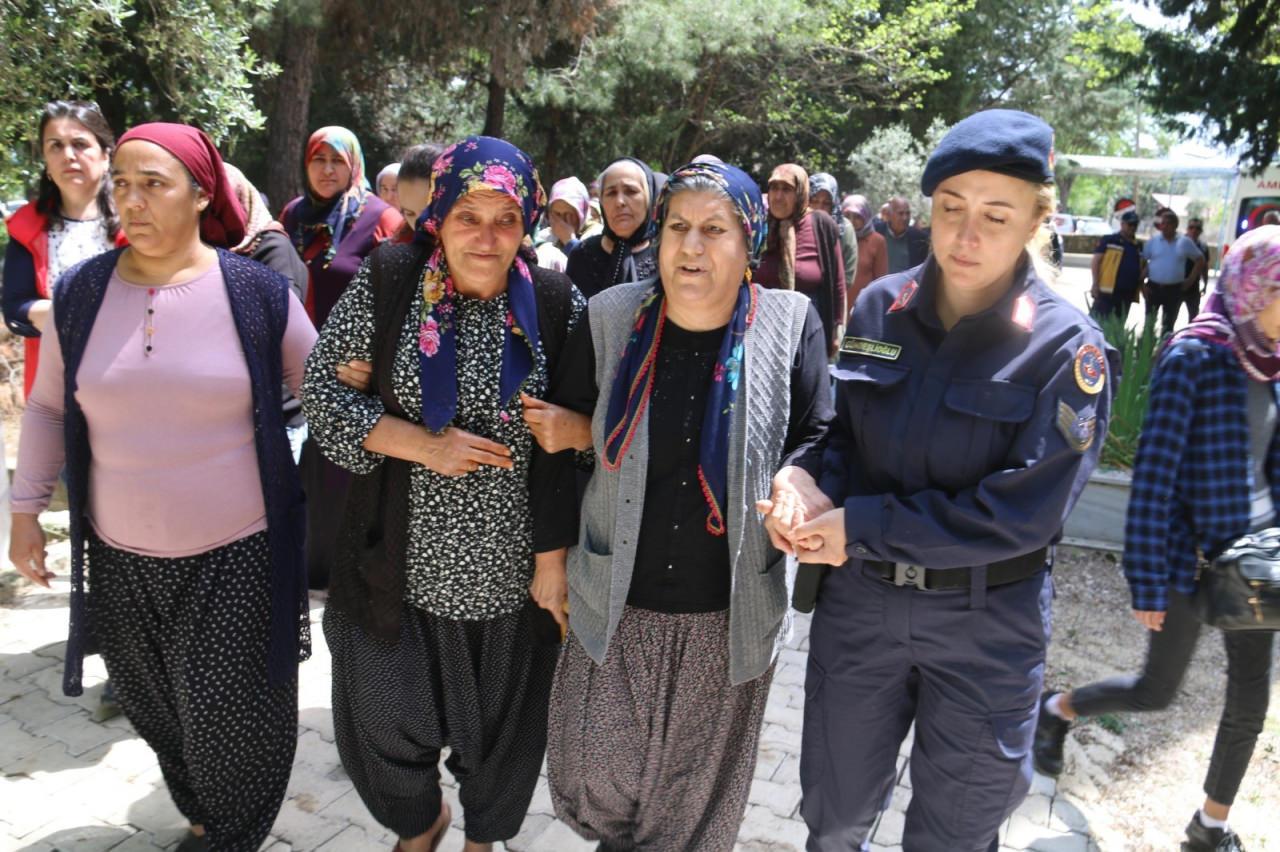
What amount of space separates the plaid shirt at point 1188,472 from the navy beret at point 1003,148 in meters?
1.05

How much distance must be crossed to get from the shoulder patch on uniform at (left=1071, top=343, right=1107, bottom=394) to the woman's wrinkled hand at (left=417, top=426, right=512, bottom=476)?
1306 millimetres

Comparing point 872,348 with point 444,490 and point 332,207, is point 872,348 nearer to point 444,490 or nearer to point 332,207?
point 444,490

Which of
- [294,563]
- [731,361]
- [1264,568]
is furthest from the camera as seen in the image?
[294,563]

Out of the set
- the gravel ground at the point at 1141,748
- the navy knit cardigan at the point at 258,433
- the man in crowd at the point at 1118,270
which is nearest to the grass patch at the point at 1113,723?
the gravel ground at the point at 1141,748

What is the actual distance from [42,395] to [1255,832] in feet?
13.3

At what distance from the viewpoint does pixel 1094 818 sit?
10.5ft

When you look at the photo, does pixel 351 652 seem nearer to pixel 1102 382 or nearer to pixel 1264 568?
pixel 1102 382

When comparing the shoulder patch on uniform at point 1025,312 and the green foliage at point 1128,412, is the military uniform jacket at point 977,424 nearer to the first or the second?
the shoulder patch on uniform at point 1025,312

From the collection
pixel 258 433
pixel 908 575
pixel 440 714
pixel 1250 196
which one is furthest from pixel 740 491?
pixel 1250 196

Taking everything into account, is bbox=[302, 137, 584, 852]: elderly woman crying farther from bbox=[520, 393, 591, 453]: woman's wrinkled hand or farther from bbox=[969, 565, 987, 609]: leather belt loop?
bbox=[969, 565, 987, 609]: leather belt loop

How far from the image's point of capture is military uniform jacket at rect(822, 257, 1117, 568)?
192 cm

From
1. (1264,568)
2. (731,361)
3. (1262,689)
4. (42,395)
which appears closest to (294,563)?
(42,395)

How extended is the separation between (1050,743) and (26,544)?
3340mm

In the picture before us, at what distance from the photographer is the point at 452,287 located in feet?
7.79
